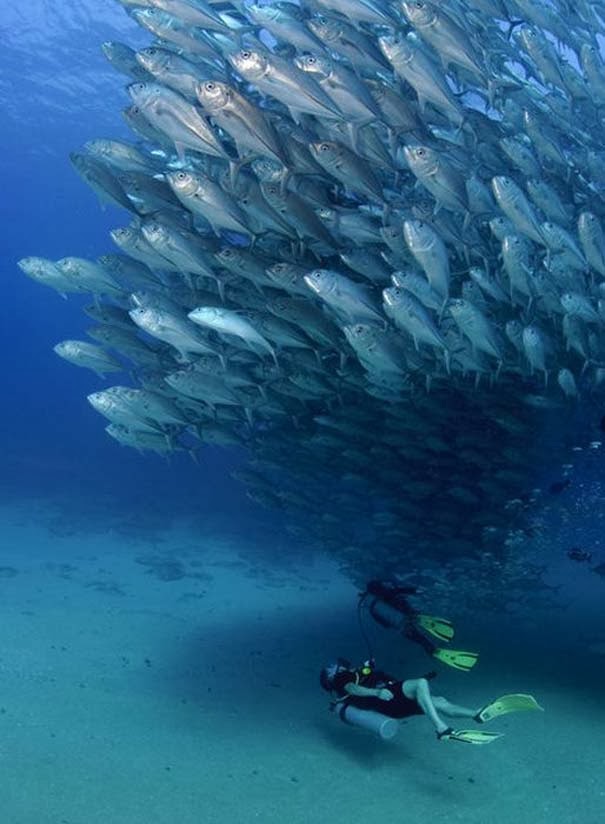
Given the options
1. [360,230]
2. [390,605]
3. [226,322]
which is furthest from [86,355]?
[390,605]

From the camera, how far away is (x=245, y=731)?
6.80m

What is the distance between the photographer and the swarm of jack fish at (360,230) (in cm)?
563

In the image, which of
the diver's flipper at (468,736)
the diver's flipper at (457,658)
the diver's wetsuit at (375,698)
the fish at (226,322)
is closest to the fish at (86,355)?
the fish at (226,322)

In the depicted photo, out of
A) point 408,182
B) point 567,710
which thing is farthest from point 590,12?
point 567,710

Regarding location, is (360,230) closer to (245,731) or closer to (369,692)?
(369,692)

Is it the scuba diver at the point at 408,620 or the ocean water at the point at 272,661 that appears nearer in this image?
the ocean water at the point at 272,661

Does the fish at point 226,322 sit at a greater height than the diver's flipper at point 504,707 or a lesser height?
greater

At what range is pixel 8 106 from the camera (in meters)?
31.6

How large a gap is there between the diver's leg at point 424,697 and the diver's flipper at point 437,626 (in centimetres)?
68

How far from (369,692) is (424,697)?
505mm

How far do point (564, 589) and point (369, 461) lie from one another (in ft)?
Answer: 22.4

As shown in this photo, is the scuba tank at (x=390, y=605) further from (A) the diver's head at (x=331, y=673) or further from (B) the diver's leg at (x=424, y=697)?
(B) the diver's leg at (x=424, y=697)

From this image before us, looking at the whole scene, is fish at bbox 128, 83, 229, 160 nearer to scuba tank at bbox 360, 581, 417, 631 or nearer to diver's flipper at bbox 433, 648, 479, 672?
scuba tank at bbox 360, 581, 417, 631

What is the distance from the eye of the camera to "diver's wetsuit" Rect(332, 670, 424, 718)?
6.00m
